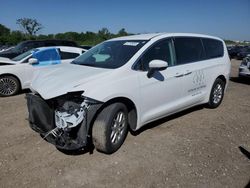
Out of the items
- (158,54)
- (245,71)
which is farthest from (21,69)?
(245,71)

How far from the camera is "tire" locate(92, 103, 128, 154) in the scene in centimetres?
359

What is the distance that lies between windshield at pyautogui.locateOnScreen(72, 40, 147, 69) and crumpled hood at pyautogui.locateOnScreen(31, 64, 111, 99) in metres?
0.27

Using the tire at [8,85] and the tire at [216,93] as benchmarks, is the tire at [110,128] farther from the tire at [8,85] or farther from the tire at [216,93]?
the tire at [8,85]

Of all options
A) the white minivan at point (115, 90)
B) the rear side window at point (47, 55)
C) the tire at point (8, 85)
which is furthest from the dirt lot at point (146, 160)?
the rear side window at point (47, 55)

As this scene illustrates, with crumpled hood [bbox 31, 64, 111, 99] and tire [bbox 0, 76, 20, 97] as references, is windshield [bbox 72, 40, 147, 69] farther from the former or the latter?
tire [bbox 0, 76, 20, 97]

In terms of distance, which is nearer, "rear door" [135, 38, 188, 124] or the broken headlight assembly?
the broken headlight assembly

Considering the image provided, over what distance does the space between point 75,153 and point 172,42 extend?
266cm

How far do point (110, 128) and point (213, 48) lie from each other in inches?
145

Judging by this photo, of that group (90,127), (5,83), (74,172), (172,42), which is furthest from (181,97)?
(5,83)

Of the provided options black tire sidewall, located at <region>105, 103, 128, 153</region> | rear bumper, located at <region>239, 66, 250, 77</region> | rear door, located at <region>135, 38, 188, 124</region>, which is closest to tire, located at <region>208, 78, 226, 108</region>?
rear door, located at <region>135, 38, 188, 124</region>

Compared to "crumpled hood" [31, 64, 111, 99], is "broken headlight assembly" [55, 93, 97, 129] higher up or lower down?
lower down

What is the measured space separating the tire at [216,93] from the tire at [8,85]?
5.54 m

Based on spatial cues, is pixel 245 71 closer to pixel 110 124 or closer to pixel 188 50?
pixel 188 50

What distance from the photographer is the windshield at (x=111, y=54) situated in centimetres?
423
